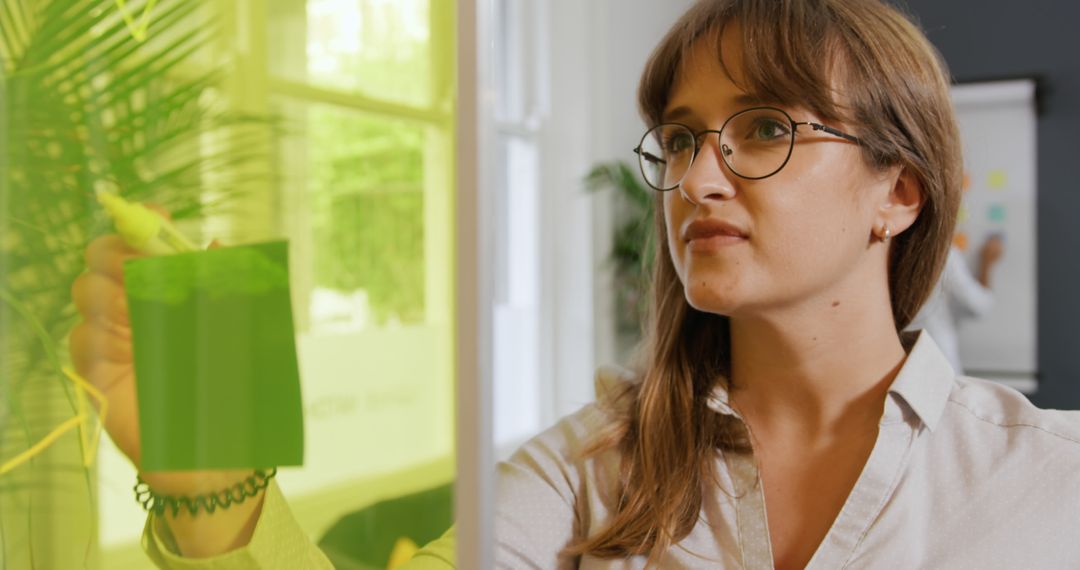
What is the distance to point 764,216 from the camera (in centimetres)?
95

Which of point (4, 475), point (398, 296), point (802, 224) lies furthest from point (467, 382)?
point (802, 224)

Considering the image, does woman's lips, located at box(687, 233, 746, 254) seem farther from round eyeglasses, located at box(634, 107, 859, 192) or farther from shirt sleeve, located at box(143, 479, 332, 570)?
shirt sleeve, located at box(143, 479, 332, 570)

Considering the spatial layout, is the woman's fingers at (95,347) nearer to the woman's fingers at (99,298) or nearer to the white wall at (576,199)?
the woman's fingers at (99,298)

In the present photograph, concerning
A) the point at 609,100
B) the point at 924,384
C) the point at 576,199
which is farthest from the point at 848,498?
the point at 609,100

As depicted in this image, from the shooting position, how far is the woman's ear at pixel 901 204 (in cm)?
104

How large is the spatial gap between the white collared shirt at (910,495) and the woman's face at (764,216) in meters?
0.15

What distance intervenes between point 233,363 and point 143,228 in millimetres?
119

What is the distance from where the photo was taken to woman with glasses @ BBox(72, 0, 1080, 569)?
3.08 ft

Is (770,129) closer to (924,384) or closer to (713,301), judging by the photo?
(713,301)

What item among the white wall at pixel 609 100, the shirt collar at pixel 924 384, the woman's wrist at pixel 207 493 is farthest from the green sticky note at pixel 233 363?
the white wall at pixel 609 100

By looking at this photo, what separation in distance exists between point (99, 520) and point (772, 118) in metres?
0.71

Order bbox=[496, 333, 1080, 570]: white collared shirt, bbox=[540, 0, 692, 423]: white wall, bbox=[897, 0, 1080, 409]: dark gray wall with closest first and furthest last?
bbox=[496, 333, 1080, 570]: white collared shirt
bbox=[897, 0, 1080, 409]: dark gray wall
bbox=[540, 0, 692, 423]: white wall

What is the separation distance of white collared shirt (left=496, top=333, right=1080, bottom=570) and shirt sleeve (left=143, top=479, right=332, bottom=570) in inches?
15.0

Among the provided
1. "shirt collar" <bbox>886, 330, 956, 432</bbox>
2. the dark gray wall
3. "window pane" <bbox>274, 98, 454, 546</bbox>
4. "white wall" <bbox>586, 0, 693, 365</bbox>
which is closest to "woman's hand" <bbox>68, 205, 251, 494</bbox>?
"window pane" <bbox>274, 98, 454, 546</bbox>
